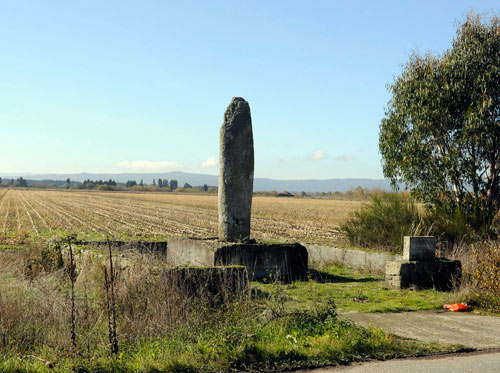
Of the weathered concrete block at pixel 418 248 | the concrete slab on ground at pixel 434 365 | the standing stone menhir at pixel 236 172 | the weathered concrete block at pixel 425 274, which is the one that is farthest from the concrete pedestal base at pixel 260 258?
the concrete slab on ground at pixel 434 365

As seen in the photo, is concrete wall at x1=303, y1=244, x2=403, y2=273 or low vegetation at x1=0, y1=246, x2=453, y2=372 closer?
low vegetation at x1=0, y1=246, x2=453, y2=372

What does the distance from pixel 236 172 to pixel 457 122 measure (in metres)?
8.33

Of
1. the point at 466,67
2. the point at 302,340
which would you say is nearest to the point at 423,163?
the point at 466,67

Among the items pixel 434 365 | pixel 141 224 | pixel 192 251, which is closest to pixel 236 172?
pixel 192 251

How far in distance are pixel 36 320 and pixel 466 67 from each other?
15309 millimetres

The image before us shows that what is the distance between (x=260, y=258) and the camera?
Answer: 44.5 ft

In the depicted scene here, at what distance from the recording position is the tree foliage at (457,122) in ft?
58.3

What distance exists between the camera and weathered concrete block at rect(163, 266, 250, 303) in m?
8.47

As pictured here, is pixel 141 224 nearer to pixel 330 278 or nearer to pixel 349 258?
pixel 349 258

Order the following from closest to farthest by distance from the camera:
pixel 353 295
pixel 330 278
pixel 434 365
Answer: pixel 434 365 < pixel 353 295 < pixel 330 278

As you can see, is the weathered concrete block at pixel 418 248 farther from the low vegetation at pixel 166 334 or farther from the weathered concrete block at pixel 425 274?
the low vegetation at pixel 166 334

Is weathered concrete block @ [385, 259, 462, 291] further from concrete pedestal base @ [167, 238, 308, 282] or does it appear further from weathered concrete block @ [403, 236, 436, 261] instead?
concrete pedestal base @ [167, 238, 308, 282]

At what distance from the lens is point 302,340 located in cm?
728

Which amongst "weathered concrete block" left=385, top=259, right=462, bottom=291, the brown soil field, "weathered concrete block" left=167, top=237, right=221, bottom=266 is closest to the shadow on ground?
"weathered concrete block" left=385, top=259, right=462, bottom=291
